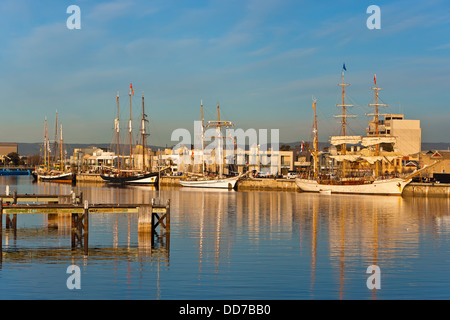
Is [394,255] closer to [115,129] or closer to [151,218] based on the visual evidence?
[151,218]

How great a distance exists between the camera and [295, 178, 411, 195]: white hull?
386ft

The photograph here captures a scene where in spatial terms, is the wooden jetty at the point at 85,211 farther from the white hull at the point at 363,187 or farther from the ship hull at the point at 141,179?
the ship hull at the point at 141,179

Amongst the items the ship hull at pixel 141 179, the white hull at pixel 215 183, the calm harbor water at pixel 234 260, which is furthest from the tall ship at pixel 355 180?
the calm harbor water at pixel 234 260

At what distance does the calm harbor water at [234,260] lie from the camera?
28.2 meters

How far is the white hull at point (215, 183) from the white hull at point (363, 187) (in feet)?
53.9

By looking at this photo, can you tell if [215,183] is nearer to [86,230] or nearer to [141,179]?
[141,179]

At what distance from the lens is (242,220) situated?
6072 centimetres

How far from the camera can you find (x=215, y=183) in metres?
148

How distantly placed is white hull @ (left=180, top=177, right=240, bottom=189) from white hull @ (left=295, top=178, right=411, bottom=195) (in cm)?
1642

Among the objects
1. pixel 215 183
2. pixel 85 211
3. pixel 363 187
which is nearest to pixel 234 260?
pixel 85 211
